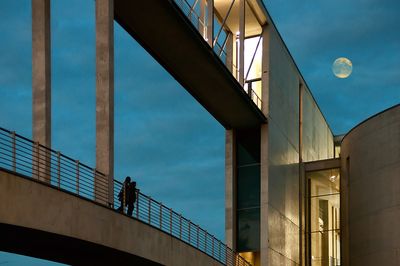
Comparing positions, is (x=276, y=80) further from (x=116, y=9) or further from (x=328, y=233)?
(x=116, y=9)

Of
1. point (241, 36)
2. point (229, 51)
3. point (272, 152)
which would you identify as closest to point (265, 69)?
point (229, 51)

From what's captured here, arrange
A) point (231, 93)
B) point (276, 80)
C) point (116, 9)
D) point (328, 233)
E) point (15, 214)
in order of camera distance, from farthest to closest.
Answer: point (328, 233) → point (276, 80) → point (231, 93) → point (116, 9) → point (15, 214)

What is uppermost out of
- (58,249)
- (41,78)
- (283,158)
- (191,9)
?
(191,9)

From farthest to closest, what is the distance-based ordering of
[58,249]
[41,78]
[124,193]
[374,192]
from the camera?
1. [374,192]
2. [124,193]
3. [58,249]
4. [41,78]

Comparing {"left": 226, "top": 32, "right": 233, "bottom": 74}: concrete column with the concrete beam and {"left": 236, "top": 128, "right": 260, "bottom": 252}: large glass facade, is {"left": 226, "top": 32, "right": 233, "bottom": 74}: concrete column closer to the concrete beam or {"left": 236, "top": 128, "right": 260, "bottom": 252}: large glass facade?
{"left": 236, "top": 128, "right": 260, "bottom": 252}: large glass facade

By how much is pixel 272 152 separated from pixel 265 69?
4179 millimetres

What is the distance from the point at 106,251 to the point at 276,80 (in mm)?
20706

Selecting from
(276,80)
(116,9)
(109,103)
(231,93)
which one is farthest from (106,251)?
(276,80)

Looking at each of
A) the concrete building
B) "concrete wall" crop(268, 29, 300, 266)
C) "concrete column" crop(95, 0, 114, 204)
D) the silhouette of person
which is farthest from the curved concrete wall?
"concrete column" crop(95, 0, 114, 204)

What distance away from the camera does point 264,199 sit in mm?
37031

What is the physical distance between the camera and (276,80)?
39875mm

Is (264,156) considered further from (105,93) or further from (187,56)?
(105,93)

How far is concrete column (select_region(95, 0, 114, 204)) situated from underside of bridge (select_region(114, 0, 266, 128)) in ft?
13.5

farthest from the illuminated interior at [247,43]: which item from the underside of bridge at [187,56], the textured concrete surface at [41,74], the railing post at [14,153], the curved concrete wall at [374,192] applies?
the railing post at [14,153]
